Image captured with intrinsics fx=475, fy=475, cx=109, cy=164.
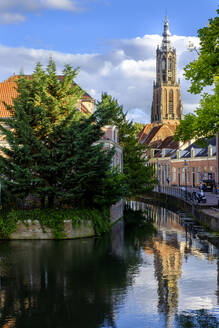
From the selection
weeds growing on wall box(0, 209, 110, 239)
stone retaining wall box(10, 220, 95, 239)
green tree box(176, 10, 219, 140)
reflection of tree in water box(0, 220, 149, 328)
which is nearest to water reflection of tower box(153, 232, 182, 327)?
reflection of tree in water box(0, 220, 149, 328)

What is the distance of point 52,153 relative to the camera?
24.3 meters

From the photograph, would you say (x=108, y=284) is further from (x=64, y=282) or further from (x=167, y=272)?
(x=167, y=272)

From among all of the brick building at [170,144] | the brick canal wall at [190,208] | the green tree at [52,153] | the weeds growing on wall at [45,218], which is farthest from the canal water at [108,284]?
the brick building at [170,144]

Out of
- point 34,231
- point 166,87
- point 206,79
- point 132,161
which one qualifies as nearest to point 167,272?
point 34,231

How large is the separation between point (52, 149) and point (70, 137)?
136 centimetres

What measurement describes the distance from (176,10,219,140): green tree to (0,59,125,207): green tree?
182 inches

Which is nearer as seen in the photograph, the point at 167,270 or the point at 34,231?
the point at 167,270

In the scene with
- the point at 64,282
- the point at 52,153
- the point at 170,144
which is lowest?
the point at 64,282

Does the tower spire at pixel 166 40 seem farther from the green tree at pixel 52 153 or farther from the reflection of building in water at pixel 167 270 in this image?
the reflection of building in water at pixel 167 270

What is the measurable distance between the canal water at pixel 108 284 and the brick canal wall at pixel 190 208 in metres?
4.13

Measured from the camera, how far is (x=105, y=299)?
42.5ft

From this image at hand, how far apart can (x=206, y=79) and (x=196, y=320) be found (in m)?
16.9

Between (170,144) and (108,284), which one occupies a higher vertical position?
(170,144)

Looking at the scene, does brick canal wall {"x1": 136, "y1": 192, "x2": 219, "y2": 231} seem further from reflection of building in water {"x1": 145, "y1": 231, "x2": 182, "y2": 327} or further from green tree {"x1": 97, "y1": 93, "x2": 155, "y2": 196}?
green tree {"x1": 97, "y1": 93, "x2": 155, "y2": 196}
